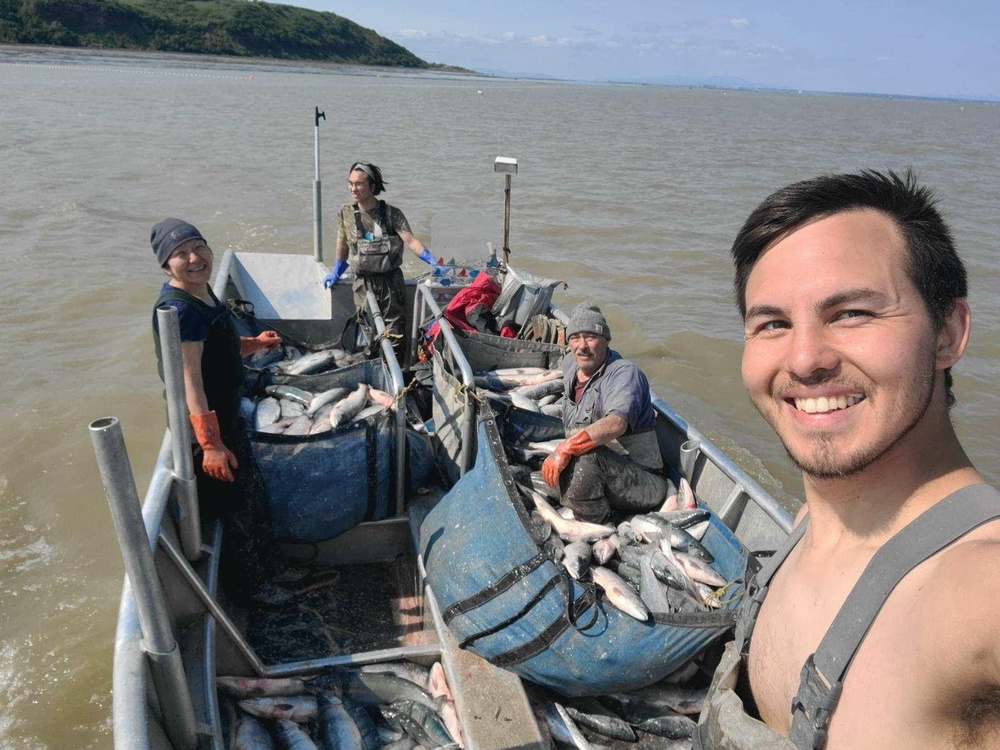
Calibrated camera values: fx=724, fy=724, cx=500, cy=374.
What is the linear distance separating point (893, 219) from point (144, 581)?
2479 millimetres

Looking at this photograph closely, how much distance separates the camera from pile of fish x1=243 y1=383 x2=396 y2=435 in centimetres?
586

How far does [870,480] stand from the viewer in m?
1.60

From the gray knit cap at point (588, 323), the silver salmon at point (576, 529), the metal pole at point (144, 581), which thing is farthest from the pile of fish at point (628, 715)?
the gray knit cap at point (588, 323)

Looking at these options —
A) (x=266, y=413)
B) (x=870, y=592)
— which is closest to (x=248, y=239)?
(x=266, y=413)

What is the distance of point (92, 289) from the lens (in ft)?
44.8

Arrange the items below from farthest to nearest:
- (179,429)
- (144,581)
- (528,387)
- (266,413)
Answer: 1. (528,387)
2. (266,413)
3. (179,429)
4. (144,581)

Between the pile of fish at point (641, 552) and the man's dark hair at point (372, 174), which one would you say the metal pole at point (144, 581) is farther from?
the man's dark hair at point (372, 174)

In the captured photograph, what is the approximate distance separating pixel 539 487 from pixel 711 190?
20.8 meters

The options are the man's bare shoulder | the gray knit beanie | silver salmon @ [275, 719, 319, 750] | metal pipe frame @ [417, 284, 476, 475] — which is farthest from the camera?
metal pipe frame @ [417, 284, 476, 475]

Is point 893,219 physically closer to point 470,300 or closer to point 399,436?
point 399,436

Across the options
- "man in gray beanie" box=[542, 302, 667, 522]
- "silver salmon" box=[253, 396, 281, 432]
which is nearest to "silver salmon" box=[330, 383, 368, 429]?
"silver salmon" box=[253, 396, 281, 432]

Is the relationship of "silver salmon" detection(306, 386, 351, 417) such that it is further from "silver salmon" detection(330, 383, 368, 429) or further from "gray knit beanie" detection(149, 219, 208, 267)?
"gray knit beanie" detection(149, 219, 208, 267)

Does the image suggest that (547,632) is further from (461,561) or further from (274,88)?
(274,88)

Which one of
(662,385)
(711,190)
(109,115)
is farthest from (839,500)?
(109,115)
